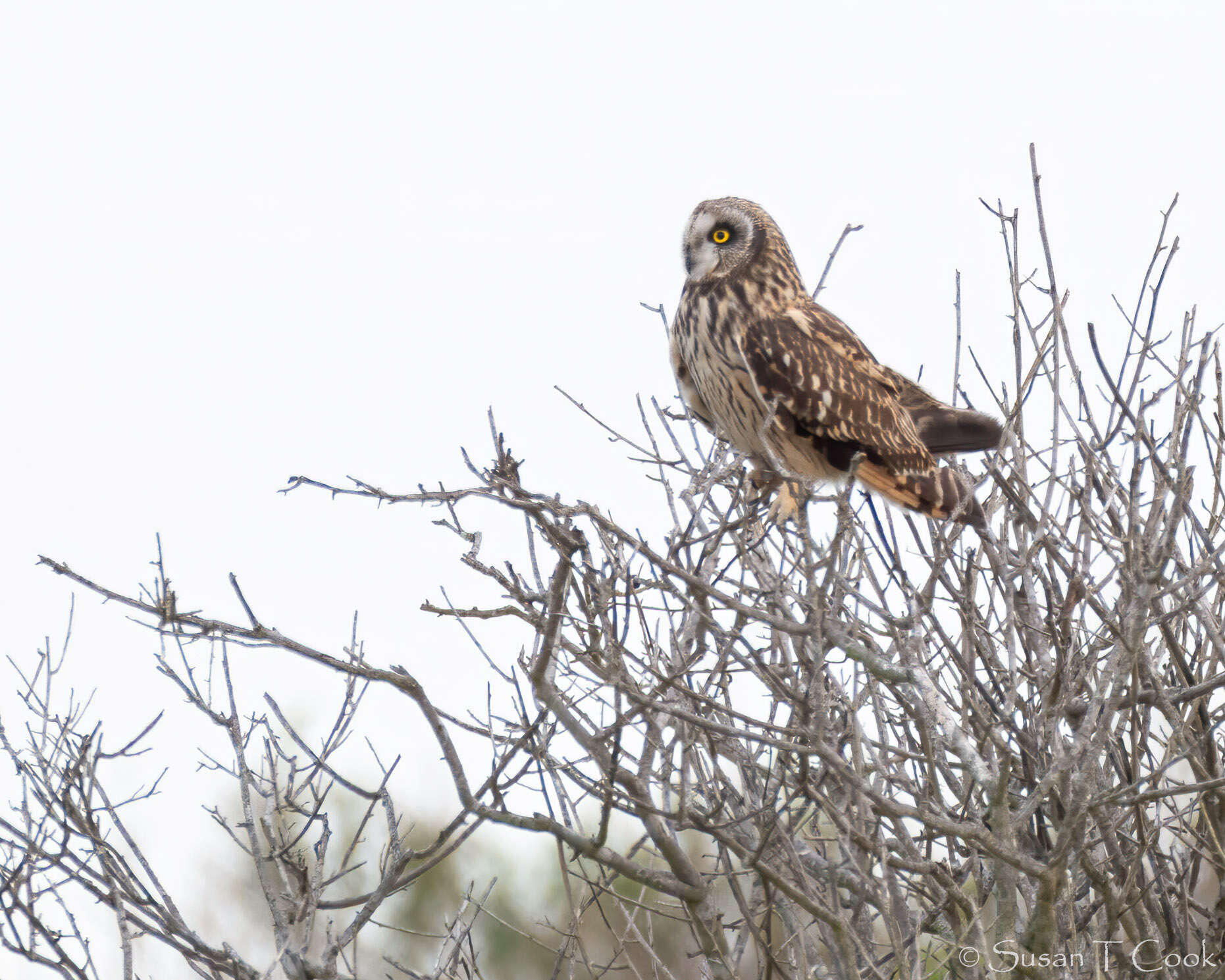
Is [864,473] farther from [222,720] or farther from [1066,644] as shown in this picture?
[222,720]

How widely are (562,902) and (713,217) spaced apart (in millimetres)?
6657

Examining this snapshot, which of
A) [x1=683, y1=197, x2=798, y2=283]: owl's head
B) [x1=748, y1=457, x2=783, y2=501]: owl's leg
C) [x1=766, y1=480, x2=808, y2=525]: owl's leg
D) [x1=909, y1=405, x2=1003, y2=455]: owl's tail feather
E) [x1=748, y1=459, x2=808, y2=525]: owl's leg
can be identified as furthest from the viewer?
[x1=683, y1=197, x2=798, y2=283]: owl's head

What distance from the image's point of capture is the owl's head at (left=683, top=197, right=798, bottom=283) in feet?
17.0

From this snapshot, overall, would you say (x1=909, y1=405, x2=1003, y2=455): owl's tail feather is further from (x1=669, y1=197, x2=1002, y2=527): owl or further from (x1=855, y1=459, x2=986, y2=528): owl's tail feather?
(x1=855, y1=459, x2=986, y2=528): owl's tail feather

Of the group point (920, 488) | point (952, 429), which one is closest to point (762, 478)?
point (920, 488)

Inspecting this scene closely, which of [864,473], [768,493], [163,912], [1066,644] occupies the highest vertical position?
[864,473]

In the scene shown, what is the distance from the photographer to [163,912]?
Result: 292 centimetres

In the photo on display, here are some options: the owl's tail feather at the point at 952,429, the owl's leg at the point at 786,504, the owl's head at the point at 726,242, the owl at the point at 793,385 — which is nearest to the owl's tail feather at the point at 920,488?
the owl at the point at 793,385

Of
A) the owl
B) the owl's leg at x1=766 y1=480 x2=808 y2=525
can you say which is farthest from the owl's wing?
the owl's leg at x1=766 y1=480 x2=808 y2=525

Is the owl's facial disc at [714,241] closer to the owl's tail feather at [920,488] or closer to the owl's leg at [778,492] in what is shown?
the owl's leg at [778,492]

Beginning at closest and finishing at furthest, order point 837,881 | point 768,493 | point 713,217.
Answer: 1. point 837,881
2. point 768,493
3. point 713,217

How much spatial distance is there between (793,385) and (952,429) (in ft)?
2.60

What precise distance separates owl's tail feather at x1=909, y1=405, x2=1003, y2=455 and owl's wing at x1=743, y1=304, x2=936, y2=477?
14cm

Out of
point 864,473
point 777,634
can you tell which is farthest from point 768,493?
point 777,634
